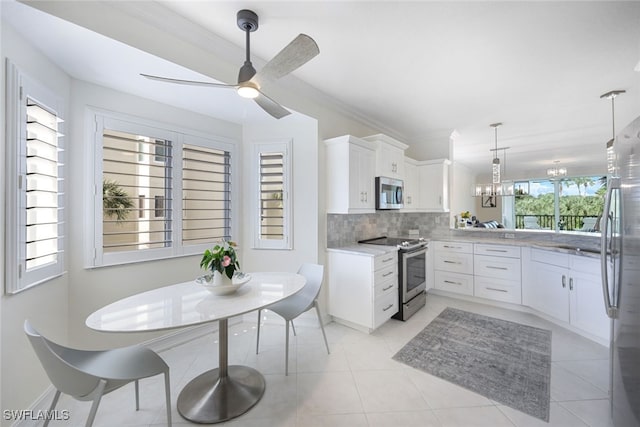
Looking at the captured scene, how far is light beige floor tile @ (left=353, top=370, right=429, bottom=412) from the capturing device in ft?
5.80

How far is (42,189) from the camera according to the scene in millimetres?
1646

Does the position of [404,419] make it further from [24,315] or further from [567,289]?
[567,289]

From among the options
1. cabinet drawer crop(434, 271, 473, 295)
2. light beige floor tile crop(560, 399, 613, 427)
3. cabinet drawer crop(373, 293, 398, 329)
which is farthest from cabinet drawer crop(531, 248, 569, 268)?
cabinet drawer crop(373, 293, 398, 329)

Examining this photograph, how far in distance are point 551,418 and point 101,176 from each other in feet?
12.1

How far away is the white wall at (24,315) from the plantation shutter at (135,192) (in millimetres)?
479

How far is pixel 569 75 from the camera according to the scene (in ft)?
8.07

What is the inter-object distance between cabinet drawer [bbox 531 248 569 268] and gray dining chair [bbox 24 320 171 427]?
389 cm

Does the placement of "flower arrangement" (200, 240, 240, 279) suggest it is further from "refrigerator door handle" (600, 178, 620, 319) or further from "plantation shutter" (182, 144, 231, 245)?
"refrigerator door handle" (600, 178, 620, 319)

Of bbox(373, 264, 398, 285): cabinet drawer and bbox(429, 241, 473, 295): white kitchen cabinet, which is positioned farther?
bbox(429, 241, 473, 295): white kitchen cabinet

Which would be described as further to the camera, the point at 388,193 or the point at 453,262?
the point at 453,262

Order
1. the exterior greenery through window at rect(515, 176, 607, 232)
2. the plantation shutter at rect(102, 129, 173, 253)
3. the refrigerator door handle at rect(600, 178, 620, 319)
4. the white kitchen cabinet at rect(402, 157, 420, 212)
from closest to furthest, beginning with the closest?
the refrigerator door handle at rect(600, 178, 620, 319) → the plantation shutter at rect(102, 129, 173, 253) → the white kitchen cabinet at rect(402, 157, 420, 212) → the exterior greenery through window at rect(515, 176, 607, 232)

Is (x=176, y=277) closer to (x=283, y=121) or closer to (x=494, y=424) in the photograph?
(x=283, y=121)

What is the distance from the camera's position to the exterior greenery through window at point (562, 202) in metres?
6.64

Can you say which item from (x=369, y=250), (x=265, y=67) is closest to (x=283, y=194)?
(x=369, y=250)
